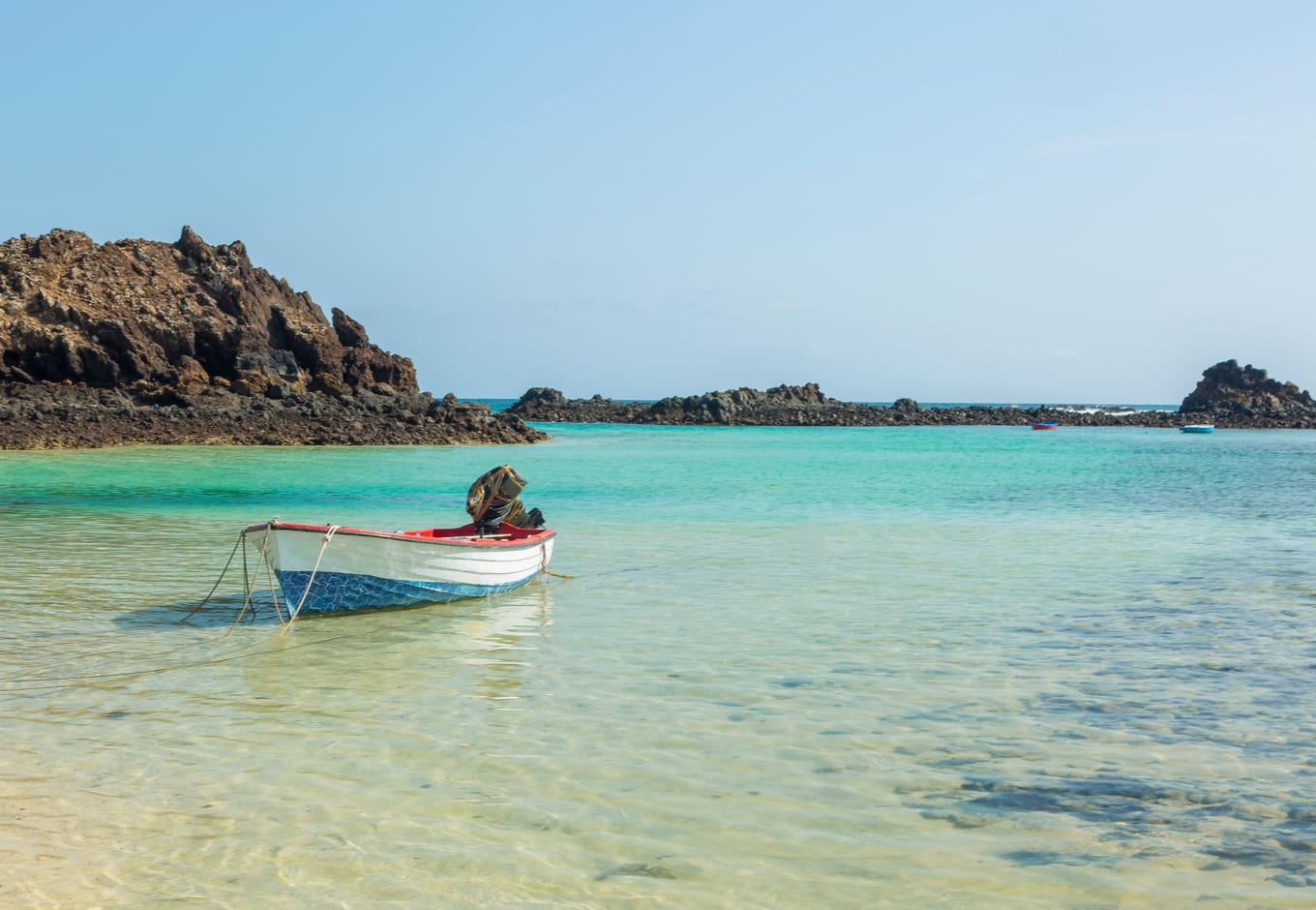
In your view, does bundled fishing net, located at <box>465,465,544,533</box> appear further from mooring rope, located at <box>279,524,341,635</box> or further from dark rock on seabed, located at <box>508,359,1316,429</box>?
dark rock on seabed, located at <box>508,359,1316,429</box>

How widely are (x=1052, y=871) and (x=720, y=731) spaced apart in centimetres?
263

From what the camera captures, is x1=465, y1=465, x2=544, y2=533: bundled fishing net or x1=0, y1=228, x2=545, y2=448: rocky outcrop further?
x1=0, y1=228, x2=545, y2=448: rocky outcrop

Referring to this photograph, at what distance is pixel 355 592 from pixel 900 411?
96525 millimetres

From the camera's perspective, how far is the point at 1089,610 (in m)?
12.0

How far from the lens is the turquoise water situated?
16.6 ft

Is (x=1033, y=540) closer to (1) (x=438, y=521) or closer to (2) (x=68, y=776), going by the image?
(1) (x=438, y=521)

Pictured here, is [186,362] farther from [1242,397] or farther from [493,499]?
[1242,397]

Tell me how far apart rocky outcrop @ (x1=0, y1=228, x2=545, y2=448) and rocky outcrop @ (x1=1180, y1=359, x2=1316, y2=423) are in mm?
70301

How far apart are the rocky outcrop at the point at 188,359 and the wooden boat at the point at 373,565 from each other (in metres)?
36.2

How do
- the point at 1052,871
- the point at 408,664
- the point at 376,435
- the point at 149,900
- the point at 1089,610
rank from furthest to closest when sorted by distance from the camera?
the point at 376,435, the point at 1089,610, the point at 408,664, the point at 1052,871, the point at 149,900

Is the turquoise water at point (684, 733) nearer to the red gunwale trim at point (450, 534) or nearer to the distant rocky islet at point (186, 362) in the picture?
the red gunwale trim at point (450, 534)

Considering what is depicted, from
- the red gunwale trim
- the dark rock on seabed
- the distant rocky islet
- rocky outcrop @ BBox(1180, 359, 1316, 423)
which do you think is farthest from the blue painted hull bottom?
rocky outcrop @ BBox(1180, 359, 1316, 423)

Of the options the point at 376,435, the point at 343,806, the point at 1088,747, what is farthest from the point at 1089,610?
the point at 376,435

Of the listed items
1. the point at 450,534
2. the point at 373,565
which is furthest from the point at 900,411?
the point at 373,565
